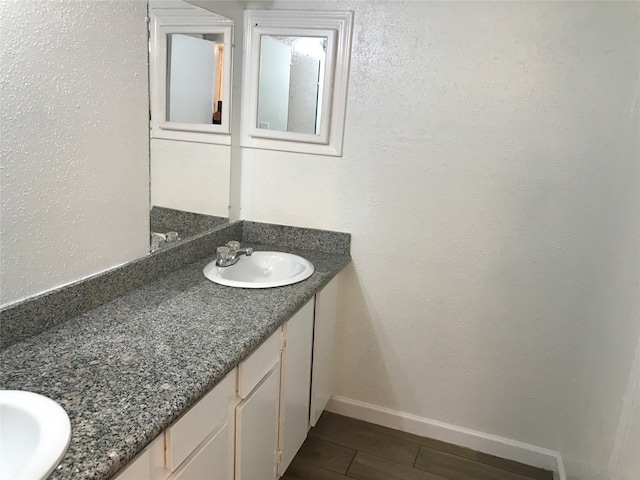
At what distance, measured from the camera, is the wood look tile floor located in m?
2.17

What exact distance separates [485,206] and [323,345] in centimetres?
91

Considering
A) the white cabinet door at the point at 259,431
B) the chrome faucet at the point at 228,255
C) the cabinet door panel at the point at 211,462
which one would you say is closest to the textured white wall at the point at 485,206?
the chrome faucet at the point at 228,255

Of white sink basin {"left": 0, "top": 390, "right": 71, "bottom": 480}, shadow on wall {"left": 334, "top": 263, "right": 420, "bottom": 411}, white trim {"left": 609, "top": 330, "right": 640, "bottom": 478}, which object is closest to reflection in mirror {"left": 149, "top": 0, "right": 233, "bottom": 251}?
shadow on wall {"left": 334, "top": 263, "right": 420, "bottom": 411}

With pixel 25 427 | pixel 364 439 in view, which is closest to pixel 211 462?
pixel 25 427

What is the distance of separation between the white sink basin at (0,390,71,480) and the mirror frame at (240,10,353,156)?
154cm

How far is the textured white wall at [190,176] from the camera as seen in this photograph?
1.86m

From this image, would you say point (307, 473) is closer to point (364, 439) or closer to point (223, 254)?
point (364, 439)

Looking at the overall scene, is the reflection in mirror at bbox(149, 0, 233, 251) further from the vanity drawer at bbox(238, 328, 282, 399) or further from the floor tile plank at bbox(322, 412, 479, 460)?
the floor tile plank at bbox(322, 412, 479, 460)

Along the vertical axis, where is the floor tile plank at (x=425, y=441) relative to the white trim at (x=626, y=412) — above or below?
below

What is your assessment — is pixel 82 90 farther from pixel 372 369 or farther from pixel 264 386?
pixel 372 369

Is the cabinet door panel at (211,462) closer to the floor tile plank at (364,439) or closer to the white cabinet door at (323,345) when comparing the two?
the white cabinet door at (323,345)

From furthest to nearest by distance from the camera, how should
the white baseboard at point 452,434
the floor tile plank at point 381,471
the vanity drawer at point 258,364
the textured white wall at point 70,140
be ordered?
the white baseboard at point 452,434 → the floor tile plank at point 381,471 → the vanity drawer at point 258,364 → the textured white wall at point 70,140

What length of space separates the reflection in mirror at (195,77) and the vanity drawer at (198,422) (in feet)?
3.42

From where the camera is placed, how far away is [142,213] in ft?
5.90
